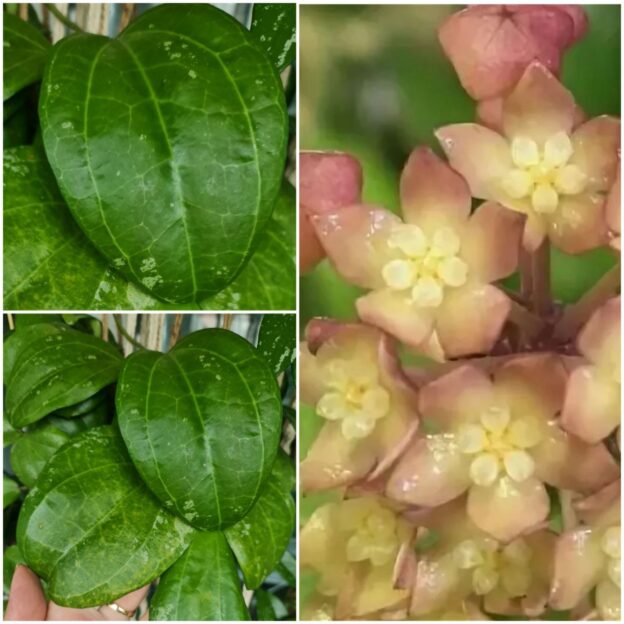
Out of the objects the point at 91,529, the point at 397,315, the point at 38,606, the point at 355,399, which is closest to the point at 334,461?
the point at 355,399

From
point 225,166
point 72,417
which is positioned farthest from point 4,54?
point 72,417

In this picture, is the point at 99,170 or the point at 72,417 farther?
the point at 72,417

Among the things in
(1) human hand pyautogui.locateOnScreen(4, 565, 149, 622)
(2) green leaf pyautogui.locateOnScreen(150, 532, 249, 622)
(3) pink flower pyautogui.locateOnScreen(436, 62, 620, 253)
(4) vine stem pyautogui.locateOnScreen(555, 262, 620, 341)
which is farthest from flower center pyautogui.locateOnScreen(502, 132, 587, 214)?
(1) human hand pyautogui.locateOnScreen(4, 565, 149, 622)

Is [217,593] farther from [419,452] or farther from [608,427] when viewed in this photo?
[608,427]

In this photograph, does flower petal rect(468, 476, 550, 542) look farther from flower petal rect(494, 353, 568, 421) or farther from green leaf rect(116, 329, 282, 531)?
green leaf rect(116, 329, 282, 531)

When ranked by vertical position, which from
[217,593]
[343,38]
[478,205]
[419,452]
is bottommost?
[217,593]
